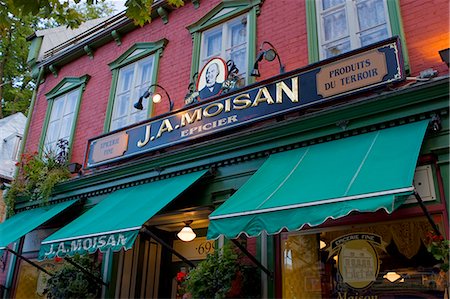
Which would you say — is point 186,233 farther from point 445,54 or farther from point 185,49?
point 445,54

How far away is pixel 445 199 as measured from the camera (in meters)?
4.91

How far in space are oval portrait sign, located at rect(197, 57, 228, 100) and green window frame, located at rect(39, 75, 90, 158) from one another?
4.03 meters

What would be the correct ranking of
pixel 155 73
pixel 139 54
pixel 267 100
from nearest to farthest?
1. pixel 267 100
2. pixel 155 73
3. pixel 139 54

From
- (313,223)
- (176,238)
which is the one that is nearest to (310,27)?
(313,223)

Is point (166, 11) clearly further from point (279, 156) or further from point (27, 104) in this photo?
point (27, 104)

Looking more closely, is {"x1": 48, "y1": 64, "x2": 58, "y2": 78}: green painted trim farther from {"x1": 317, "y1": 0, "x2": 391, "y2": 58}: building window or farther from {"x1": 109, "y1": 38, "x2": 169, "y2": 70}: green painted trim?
{"x1": 317, "y1": 0, "x2": 391, "y2": 58}: building window

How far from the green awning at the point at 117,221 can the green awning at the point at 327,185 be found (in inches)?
54.5

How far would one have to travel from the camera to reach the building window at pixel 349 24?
6.59 m

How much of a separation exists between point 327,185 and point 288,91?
2.24 m

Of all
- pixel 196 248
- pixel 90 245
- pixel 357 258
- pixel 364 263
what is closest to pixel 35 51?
pixel 196 248

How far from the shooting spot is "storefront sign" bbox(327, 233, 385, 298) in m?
5.31

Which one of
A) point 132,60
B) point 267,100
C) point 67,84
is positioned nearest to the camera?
point 267,100

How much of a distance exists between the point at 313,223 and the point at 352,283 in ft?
5.11

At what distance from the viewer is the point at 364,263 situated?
17.6 ft
